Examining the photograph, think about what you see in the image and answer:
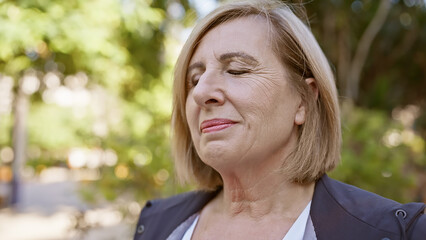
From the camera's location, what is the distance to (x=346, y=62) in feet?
35.2

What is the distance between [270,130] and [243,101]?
0.15 m

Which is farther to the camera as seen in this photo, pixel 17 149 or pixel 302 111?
pixel 17 149

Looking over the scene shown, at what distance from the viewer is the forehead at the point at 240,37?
1.73m

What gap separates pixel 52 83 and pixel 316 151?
701cm

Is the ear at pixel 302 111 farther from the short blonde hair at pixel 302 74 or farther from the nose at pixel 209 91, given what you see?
the nose at pixel 209 91

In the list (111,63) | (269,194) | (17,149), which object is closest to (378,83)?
(111,63)

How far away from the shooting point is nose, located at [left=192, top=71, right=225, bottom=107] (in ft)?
5.57

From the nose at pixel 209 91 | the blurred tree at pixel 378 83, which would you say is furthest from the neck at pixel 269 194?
the blurred tree at pixel 378 83

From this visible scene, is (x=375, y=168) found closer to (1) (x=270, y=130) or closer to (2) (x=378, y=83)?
(1) (x=270, y=130)

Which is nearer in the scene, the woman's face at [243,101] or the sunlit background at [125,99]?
the woman's face at [243,101]

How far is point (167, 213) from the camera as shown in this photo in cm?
219

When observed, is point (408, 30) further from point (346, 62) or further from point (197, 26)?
point (197, 26)

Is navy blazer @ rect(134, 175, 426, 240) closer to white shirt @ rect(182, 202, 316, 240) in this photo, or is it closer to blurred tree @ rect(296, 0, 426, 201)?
white shirt @ rect(182, 202, 316, 240)

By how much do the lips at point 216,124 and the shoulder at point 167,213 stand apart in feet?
1.71
